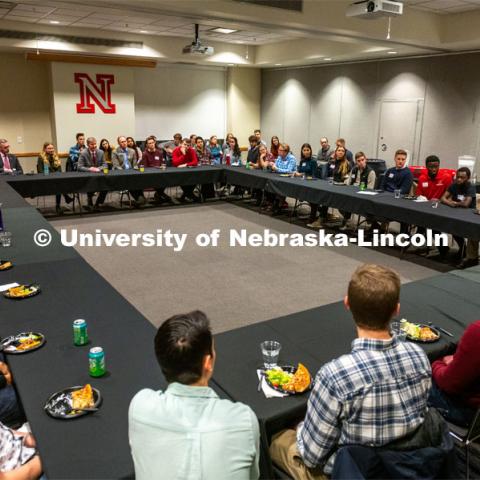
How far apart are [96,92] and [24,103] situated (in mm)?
1594

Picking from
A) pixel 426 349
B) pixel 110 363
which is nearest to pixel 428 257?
pixel 426 349

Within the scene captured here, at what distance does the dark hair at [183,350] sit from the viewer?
124cm

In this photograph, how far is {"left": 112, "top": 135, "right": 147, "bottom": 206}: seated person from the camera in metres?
8.70

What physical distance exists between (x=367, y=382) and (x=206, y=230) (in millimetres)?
5589

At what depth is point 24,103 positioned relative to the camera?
33.3 ft

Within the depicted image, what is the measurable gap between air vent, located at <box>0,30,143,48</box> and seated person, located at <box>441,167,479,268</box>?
277 inches

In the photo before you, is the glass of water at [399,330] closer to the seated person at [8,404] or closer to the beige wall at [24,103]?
the seated person at [8,404]

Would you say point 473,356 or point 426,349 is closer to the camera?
point 473,356

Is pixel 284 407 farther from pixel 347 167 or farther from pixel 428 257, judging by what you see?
pixel 347 167

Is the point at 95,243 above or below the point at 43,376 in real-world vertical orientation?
below

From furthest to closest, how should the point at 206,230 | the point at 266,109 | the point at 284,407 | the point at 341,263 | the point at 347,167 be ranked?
the point at 266,109 < the point at 347,167 < the point at 206,230 < the point at 341,263 < the point at 284,407

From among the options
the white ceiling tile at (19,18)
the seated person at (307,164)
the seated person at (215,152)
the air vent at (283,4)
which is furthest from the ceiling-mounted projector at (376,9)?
the white ceiling tile at (19,18)

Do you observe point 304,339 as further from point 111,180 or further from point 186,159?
point 186,159

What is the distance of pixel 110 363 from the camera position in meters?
2.01
